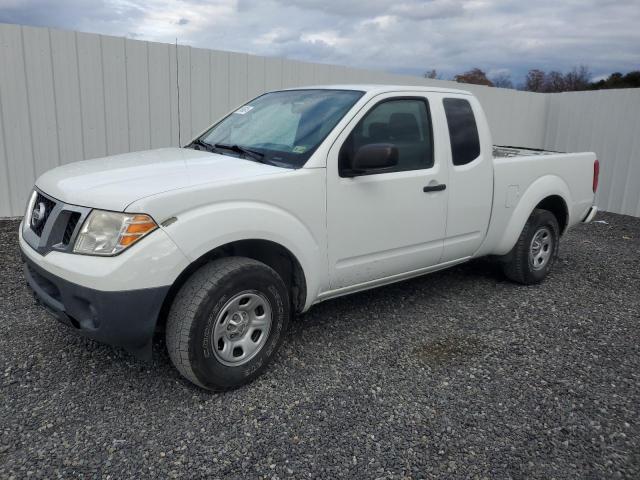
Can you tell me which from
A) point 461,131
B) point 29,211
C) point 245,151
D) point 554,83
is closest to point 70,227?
point 29,211

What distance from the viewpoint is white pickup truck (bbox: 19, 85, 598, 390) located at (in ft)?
9.18

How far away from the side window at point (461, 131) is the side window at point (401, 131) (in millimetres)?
261

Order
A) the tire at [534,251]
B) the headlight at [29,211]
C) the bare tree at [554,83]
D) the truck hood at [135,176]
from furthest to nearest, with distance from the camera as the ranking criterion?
1. the bare tree at [554,83]
2. the tire at [534,251]
3. the headlight at [29,211]
4. the truck hood at [135,176]

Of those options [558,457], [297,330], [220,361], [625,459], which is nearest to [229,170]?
[220,361]

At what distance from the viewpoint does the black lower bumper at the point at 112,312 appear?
Result: 2727 millimetres

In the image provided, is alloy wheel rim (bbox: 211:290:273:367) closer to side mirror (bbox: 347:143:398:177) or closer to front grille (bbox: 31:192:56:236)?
side mirror (bbox: 347:143:398:177)

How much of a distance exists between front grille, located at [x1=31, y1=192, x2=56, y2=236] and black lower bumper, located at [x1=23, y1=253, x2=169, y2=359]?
0.38 metres

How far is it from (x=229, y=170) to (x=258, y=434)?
1542 mm

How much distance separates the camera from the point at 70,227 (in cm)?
294

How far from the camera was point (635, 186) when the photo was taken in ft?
33.2

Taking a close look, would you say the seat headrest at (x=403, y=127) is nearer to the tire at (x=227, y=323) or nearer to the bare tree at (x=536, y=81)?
the tire at (x=227, y=323)

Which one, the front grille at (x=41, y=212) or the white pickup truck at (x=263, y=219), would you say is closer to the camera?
the white pickup truck at (x=263, y=219)

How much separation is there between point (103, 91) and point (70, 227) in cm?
503

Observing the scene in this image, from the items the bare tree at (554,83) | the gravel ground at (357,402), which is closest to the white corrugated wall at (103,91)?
the gravel ground at (357,402)
